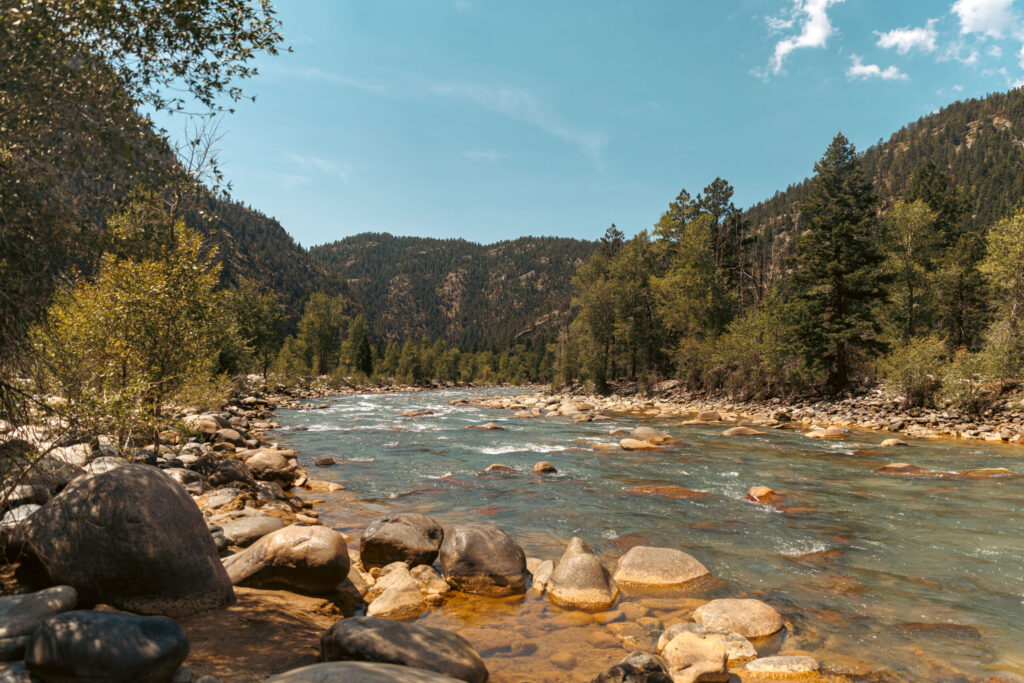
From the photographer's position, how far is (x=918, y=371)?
27.0 m

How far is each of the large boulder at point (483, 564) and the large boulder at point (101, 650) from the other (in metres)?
3.90

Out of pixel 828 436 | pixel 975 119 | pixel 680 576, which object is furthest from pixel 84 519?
pixel 975 119

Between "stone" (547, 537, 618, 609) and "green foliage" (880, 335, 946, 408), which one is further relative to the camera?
"green foliage" (880, 335, 946, 408)

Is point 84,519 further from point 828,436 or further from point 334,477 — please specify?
point 828,436

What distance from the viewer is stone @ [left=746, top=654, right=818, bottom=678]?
506 centimetres

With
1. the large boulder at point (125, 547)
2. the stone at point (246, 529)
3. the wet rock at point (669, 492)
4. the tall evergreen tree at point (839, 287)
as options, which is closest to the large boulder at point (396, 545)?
the stone at point (246, 529)

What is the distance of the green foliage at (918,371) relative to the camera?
26.8m

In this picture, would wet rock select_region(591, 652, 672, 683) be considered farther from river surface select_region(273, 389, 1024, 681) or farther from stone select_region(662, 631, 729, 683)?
river surface select_region(273, 389, 1024, 681)

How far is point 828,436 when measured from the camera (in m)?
22.9

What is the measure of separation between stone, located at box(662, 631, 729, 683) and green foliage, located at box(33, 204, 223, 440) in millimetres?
8629

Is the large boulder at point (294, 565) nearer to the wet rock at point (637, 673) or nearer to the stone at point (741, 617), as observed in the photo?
the wet rock at point (637, 673)

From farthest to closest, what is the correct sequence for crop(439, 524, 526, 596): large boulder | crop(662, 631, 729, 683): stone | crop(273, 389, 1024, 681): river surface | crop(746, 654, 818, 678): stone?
crop(439, 524, 526, 596): large boulder < crop(273, 389, 1024, 681): river surface < crop(746, 654, 818, 678): stone < crop(662, 631, 729, 683): stone

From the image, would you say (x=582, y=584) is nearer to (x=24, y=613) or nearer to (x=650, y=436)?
(x=24, y=613)

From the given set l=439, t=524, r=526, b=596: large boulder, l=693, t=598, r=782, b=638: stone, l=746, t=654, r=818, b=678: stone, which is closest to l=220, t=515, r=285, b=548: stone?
l=439, t=524, r=526, b=596: large boulder
